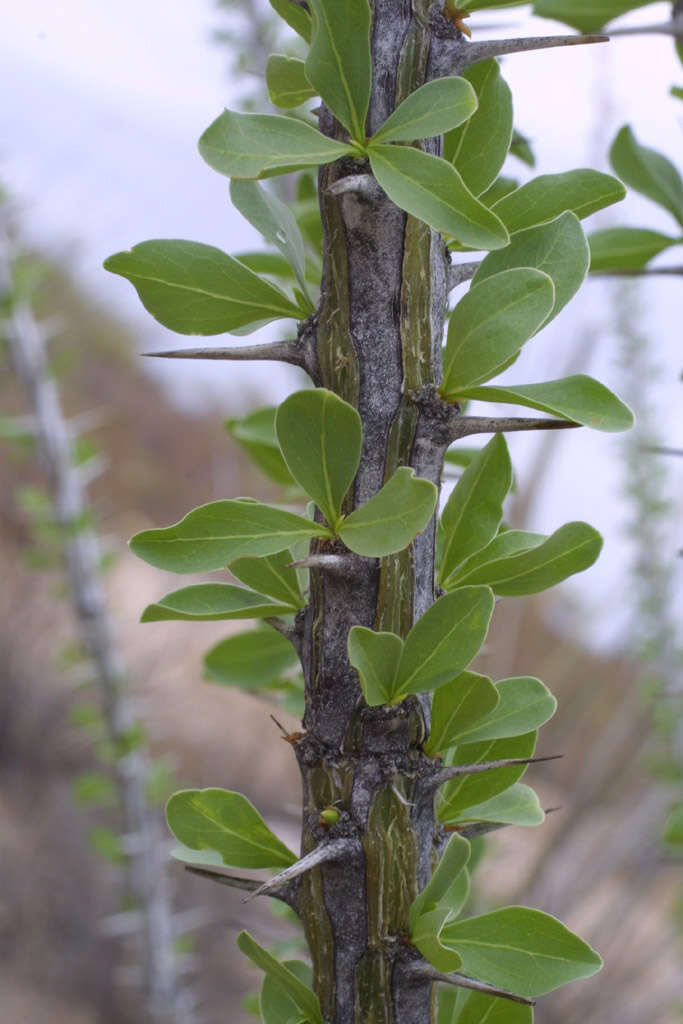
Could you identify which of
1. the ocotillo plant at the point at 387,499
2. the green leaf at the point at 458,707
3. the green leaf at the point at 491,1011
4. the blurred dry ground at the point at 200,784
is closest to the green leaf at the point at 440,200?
the ocotillo plant at the point at 387,499

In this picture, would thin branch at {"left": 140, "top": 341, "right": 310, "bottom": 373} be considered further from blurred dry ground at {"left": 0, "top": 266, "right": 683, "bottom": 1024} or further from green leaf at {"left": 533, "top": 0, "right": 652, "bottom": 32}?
blurred dry ground at {"left": 0, "top": 266, "right": 683, "bottom": 1024}

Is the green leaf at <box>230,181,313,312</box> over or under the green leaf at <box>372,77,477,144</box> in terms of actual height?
under

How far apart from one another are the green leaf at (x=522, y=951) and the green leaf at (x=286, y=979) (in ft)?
0.14

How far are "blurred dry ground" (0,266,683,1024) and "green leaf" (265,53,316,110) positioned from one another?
0.58 m

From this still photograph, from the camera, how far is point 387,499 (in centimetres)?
22

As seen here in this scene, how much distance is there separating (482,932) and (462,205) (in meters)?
0.19

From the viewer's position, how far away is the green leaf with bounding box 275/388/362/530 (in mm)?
218

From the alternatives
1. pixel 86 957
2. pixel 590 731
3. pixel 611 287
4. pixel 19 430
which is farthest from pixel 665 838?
pixel 590 731

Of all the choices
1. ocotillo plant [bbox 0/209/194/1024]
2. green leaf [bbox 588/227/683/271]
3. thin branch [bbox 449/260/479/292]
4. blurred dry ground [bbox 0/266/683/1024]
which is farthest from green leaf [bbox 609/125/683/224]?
ocotillo plant [bbox 0/209/194/1024]

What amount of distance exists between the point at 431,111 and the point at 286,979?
Answer: 227mm

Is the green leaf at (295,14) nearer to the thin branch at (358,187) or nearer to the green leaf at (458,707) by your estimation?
the thin branch at (358,187)

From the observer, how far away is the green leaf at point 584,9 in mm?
338

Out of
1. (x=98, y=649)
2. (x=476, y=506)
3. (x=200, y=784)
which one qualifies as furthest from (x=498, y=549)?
(x=200, y=784)

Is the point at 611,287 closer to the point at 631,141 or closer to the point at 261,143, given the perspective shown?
the point at 631,141
